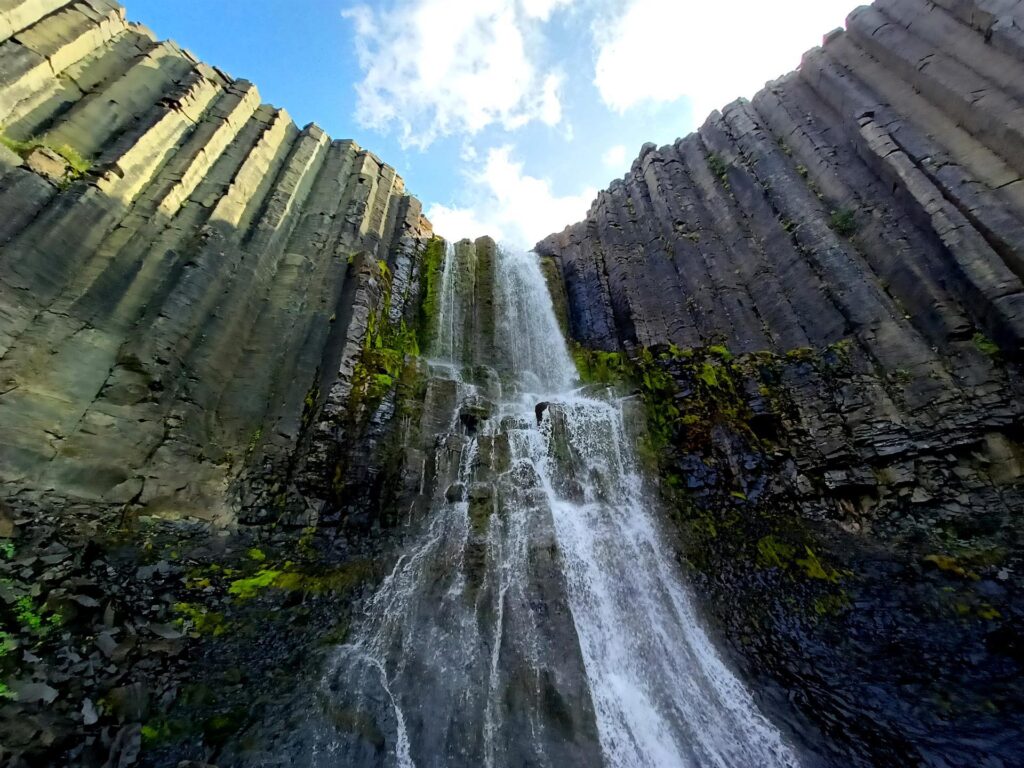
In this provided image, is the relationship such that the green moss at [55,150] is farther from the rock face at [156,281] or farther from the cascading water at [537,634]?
the cascading water at [537,634]

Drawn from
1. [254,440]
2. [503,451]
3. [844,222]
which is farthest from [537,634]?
[844,222]

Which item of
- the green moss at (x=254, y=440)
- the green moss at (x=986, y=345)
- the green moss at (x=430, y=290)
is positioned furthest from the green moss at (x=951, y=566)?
the green moss at (x=254, y=440)

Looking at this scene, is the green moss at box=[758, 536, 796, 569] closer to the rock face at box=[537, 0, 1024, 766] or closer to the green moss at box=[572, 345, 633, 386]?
the rock face at box=[537, 0, 1024, 766]

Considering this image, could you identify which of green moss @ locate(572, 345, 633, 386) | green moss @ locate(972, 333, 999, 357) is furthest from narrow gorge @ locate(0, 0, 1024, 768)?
green moss @ locate(572, 345, 633, 386)

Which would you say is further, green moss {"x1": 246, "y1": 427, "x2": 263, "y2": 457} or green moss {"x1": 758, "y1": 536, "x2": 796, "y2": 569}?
green moss {"x1": 246, "y1": 427, "x2": 263, "y2": 457}

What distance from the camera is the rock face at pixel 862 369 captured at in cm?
854

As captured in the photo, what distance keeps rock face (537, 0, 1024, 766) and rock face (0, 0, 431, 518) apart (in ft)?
35.5

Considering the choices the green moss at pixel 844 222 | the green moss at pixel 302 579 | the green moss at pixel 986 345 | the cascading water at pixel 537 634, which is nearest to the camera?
the cascading water at pixel 537 634

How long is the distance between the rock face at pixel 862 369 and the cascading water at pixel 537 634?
1329 millimetres

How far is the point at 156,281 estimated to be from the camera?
13828 millimetres

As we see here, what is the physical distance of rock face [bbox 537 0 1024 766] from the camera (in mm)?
8539

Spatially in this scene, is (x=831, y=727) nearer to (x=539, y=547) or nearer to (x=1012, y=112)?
(x=539, y=547)

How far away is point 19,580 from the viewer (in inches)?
306

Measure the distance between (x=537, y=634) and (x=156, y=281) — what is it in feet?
47.8
